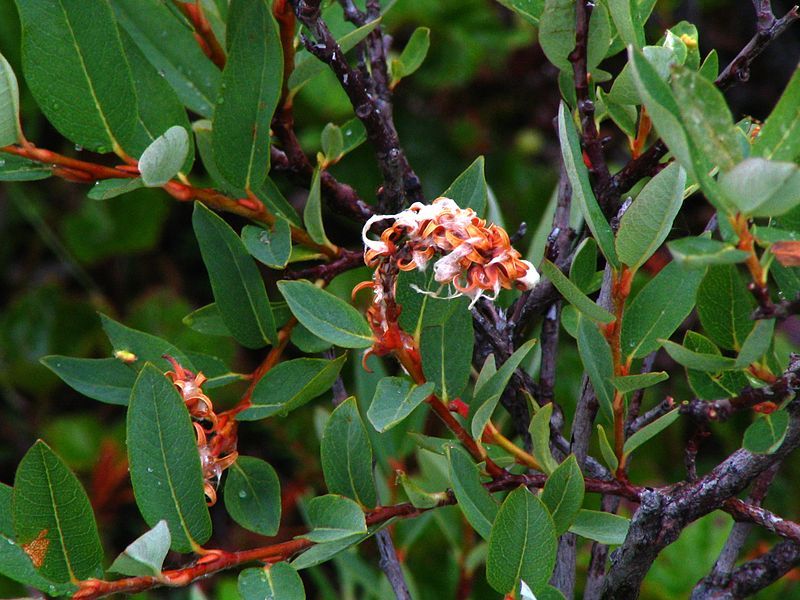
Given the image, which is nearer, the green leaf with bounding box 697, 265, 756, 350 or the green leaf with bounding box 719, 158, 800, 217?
the green leaf with bounding box 719, 158, 800, 217

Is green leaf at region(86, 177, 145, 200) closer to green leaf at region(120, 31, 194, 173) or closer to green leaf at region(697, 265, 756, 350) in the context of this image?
green leaf at region(120, 31, 194, 173)

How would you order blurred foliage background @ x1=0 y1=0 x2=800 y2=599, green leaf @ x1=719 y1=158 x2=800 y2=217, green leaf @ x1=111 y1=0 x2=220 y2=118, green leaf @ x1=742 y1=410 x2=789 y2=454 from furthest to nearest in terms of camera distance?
blurred foliage background @ x1=0 y1=0 x2=800 y2=599 < green leaf @ x1=111 y1=0 x2=220 y2=118 < green leaf @ x1=742 y1=410 x2=789 y2=454 < green leaf @ x1=719 y1=158 x2=800 y2=217

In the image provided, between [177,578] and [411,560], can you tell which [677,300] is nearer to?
[177,578]

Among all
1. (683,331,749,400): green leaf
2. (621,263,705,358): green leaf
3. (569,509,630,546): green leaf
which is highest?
(621,263,705,358): green leaf

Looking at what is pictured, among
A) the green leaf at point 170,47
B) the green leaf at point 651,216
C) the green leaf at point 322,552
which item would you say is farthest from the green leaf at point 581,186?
the green leaf at point 170,47

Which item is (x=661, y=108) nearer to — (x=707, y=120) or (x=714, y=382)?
(x=707, y=120)

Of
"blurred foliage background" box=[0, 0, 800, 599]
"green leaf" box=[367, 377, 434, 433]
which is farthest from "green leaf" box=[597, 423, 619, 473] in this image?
"blurred foliage background" box=[0, 0, 800, 599]

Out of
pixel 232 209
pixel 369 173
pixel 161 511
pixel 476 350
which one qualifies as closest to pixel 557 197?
pixel 476 350

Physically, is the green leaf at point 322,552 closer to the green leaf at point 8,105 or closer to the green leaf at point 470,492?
the green leaf at point 470,492
